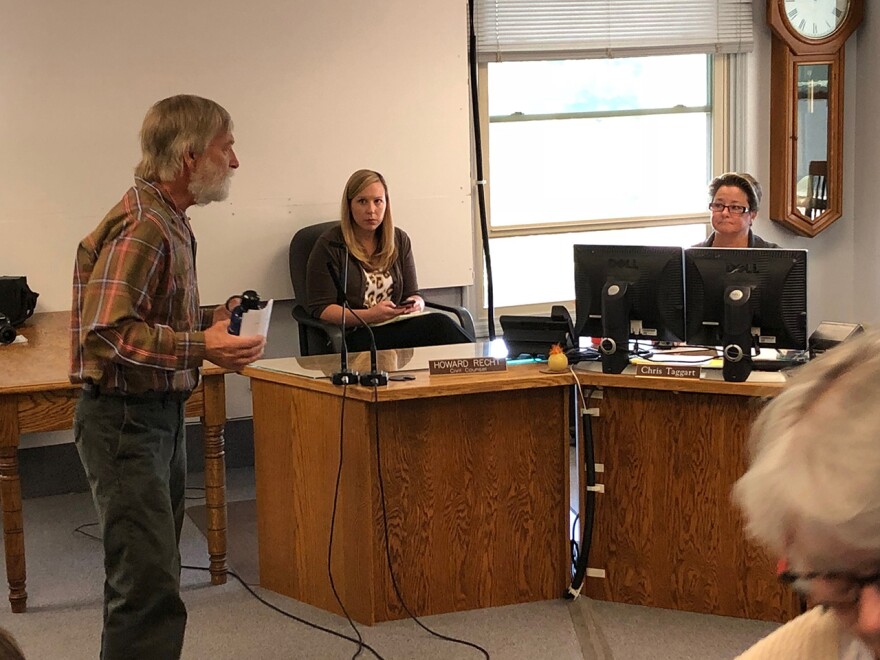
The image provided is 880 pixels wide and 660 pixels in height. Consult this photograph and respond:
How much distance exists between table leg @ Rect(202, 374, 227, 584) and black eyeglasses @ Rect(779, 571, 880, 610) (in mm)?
2730

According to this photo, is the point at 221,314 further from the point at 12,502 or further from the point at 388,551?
the point at 12,502

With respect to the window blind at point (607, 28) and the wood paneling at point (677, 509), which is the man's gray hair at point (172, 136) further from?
the window blind at point (607, 28)

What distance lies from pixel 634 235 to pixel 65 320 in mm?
2803

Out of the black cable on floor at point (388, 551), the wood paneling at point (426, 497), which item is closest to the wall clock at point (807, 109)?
the wood paneling at point (426, 497)

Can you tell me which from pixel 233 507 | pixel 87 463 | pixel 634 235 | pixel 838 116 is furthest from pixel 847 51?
pixel 87 463

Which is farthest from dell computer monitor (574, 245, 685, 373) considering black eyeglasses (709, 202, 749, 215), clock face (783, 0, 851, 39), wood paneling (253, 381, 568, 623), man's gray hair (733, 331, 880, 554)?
clock face (783, 0, 851, 39)

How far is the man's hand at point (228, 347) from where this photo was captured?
2439 millimetres

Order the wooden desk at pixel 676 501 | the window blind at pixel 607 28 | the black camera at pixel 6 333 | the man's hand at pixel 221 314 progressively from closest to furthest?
the man's hand at pixel 221 314
the wooden desk at pixel 676 501
the black camera at pixel 6 333
the window blind at pixel 607 28

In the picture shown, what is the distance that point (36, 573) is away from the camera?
11.9 ft

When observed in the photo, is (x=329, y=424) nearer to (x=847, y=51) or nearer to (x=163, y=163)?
(x=163, y=163)

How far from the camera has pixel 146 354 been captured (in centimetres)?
233

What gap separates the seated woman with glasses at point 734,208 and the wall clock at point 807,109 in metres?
1.40

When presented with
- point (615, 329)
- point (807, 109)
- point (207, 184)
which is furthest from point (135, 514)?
point (807, 109)

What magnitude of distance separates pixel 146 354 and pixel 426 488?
42.2 inches
